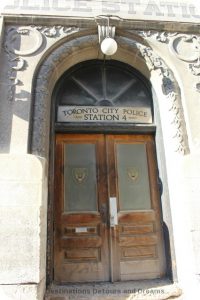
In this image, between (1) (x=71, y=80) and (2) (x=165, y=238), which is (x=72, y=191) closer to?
(2) (x=165, y=238)

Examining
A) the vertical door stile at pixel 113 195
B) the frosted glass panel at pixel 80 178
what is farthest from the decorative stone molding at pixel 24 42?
the vertical door stile at pixel 113 195

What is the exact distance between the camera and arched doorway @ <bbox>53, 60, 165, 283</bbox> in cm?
495

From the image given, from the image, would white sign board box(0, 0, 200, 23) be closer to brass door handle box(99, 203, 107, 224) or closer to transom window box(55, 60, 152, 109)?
transom window box(55, 60, 152, 109)

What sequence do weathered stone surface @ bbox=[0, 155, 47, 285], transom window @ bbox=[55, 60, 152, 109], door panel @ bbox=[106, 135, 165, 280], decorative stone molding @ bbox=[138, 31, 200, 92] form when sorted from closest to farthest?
weathered stone surface @ bbox=[0, 155, 47, 285]
door panel @ bbox=[106, 135, 165, 280]
decorative stone molding @ bbox=[138, 31, 200, 92]
transom window @ bbox=[55, 60, 152, 109]

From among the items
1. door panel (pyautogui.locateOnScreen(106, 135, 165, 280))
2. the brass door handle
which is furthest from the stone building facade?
the brass door handle

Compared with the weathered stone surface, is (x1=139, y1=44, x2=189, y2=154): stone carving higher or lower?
higher

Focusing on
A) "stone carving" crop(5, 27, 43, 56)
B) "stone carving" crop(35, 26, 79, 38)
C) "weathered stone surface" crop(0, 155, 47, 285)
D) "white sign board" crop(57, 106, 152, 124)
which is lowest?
"weathered stone surface" crop(0, 155, 47, 285)

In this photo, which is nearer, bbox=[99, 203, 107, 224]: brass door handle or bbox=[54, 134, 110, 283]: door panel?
bbox=[54, 134, 110, 283]: door panel

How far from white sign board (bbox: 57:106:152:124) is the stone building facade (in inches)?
4.4

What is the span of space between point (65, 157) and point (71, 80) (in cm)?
157

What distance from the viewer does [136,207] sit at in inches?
206

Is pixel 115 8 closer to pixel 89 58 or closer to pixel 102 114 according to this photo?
pixel 89 58

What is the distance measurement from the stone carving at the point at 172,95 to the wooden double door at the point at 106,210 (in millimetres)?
675

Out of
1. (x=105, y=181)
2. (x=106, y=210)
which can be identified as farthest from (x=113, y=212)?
(x=105, y=181)
